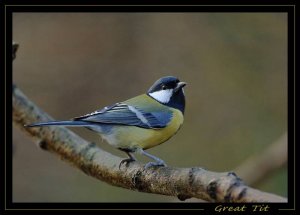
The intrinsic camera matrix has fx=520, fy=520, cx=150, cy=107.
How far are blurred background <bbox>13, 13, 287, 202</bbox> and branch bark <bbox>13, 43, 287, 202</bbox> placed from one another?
1.77ft

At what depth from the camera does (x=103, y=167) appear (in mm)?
2064

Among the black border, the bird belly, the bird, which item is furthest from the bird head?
the black border

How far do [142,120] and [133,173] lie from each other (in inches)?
14.1

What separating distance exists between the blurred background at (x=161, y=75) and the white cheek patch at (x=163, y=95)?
0.52 metres

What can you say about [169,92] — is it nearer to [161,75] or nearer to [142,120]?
[142,120]

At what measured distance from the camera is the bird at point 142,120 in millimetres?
2145

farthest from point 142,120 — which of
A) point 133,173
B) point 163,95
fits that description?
point 133,173

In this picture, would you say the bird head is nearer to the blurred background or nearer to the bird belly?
the bird belly

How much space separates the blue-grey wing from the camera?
85.7 inches

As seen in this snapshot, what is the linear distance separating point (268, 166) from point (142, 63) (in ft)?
3.88

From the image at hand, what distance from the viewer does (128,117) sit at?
2.22 m
